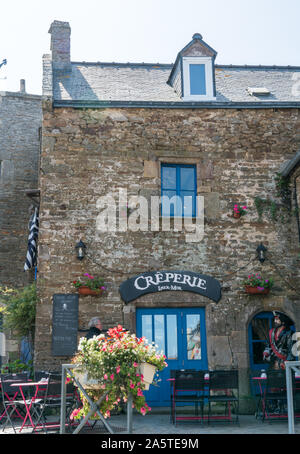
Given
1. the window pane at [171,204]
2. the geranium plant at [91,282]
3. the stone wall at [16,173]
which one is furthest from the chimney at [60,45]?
the geranium plant at [91,282]

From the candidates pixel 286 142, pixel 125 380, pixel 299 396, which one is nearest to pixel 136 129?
pixel 286 142

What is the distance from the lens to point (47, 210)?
9.77 metres

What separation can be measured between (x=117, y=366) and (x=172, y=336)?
4758mm

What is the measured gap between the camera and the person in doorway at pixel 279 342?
9633mm

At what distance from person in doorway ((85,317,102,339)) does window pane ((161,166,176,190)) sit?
288 centimetres

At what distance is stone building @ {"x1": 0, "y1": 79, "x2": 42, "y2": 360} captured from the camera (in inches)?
572

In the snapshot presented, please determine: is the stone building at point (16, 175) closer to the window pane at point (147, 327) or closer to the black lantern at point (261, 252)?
the window pane at point (147, 327)

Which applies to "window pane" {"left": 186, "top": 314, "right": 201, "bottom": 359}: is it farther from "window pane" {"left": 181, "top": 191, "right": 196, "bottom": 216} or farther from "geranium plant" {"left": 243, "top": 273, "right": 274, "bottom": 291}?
"window pane" {"left": 181, "top": 191, "right": 196, "bottom": 216}

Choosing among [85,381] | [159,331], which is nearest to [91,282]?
[159,331]

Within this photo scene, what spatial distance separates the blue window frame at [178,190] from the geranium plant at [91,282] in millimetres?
1792

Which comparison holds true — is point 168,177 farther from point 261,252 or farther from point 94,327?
point 94,327

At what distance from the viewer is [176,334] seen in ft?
31.8

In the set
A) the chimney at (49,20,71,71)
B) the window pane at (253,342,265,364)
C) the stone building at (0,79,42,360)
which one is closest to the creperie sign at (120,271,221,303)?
the window pane at (253,342,265,364)
